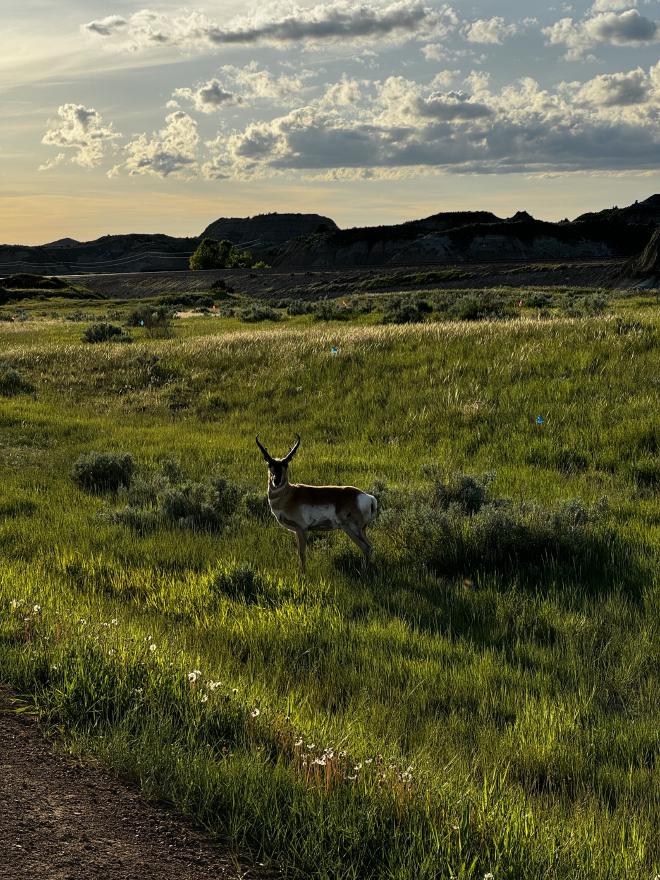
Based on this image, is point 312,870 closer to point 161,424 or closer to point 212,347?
point 161,424

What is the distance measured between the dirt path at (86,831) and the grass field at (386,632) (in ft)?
0.50

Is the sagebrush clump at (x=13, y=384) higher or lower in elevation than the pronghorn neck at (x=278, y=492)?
higher

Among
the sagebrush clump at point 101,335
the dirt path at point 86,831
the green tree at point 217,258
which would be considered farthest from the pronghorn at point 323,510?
the green tree at point 217,258

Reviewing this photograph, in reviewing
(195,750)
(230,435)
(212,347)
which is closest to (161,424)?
(230,435)

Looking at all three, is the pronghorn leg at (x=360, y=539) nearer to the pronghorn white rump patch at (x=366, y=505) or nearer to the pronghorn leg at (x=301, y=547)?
the pronghorn white rump patch at (x=366, y=505)

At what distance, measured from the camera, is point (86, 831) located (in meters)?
3.62

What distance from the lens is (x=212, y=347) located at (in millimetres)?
24672

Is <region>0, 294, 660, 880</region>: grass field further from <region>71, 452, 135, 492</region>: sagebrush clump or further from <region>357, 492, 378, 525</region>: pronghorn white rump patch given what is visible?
<region>357, 492, 378, 525</region>: pronghorn white rump patch

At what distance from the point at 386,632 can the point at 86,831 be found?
3238mm

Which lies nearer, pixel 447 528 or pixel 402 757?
pixel 402 757

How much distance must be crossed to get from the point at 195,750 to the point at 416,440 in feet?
36.3

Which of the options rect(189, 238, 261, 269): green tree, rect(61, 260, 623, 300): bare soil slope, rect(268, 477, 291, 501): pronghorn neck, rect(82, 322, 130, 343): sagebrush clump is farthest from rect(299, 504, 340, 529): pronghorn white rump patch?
rect(189, 238, 261, 269): green tree

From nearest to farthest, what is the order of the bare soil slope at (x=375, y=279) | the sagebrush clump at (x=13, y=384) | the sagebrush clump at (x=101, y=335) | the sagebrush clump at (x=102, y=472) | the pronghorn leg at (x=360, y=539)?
the pronghorn leg at (x=360, y=539), the sagebrush clump at (x=102, y=472), the sagebrush clump at (x=13, y=384), the sagebrush clump at (x=101, y=335), the bare soil slope at (x=375, y=279)

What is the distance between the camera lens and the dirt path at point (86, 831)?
11.0 ft
